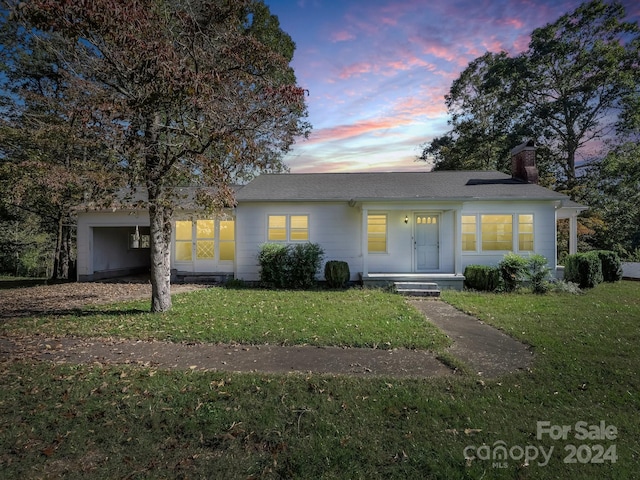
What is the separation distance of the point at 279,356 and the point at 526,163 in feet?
45.7

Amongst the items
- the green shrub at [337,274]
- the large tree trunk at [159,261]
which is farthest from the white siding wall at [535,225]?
the large tree trunk at [159,261]

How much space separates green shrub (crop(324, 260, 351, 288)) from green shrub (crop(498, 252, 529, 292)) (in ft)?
17.4

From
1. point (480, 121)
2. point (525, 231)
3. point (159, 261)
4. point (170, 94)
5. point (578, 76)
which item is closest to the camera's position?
point (170, 94)

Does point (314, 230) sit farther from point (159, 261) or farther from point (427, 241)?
point (159, 261)

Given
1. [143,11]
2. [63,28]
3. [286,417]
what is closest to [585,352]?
[286,417]

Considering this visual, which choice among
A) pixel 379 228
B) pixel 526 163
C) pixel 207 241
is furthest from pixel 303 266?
pixel 526 163

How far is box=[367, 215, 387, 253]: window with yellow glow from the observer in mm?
12539

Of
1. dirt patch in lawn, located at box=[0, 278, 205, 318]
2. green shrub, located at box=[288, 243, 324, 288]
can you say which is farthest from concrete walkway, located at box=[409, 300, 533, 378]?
dirt patch in lawn, located at box=[0, 278, 205, 318]

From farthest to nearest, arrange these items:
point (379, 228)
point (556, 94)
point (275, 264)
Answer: point (556, 94)
point (379, 228)
point (275, 264)

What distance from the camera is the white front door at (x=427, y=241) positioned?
488 inches

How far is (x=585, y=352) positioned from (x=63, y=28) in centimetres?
990

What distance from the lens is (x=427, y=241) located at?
12445 mm

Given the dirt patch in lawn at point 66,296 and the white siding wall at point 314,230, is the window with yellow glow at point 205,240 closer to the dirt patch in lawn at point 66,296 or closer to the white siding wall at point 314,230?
the white siding wall at point 314,230

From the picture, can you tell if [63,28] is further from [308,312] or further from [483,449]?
[483,449]
